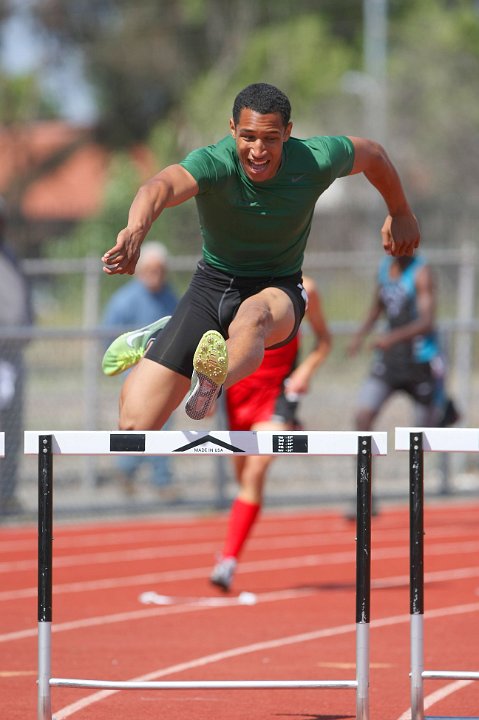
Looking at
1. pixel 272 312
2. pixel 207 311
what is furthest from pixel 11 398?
pixel 272 312

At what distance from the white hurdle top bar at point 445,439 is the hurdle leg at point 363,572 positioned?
135 mm

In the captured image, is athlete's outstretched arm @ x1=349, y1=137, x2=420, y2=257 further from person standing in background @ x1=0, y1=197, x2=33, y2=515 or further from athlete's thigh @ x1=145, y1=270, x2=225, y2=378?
person standing in background @ x1=0, y1=197, x2=33, y2=515

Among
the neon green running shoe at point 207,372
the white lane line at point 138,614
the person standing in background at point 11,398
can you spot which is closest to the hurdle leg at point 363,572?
the neon green running shoe at point 207,372

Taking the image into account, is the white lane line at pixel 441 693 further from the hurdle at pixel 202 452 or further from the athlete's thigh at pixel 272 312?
the athlete's thigh at pixel 272 312

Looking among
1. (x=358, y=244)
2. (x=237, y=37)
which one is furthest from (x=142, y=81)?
(x=358, y=244)

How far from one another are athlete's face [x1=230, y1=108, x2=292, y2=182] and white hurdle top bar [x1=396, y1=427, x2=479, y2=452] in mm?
1405

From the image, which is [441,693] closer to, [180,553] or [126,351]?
[126,351]

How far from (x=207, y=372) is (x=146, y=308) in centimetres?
755

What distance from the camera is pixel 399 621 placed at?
7.91 metres

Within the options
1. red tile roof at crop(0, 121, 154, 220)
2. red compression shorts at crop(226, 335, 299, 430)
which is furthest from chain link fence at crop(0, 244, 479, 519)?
red tile roof at crop(0, 121, 154, 220)

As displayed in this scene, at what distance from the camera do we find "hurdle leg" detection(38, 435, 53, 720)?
4.86 metres

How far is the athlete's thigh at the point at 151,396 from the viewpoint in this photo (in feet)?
19.6

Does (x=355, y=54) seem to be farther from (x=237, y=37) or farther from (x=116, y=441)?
(x=116, y=441)

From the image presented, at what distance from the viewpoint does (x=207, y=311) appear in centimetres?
615
